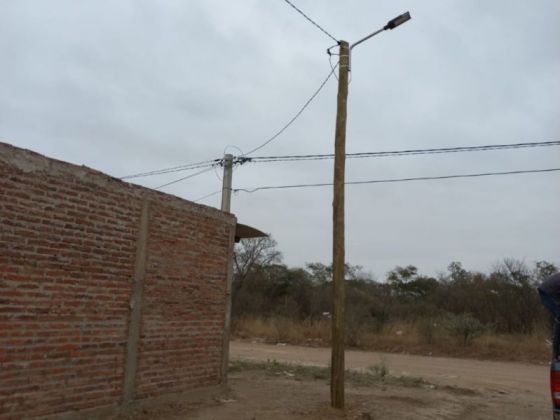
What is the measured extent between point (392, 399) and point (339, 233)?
A: 3.77 metres

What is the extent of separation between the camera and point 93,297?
798 centimetres

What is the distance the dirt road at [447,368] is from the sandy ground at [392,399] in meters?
0.03

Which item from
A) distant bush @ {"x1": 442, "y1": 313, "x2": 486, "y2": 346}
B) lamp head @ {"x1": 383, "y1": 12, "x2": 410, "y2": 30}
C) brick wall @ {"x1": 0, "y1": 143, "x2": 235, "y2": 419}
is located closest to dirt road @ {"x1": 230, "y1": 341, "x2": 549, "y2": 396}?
distant bush @ {"x1": 442, "y1": 313, "x2": 486, "y2": 346}

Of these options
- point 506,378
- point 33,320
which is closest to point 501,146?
point 506,378

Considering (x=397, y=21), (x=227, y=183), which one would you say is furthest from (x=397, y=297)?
(x=397, y=21)

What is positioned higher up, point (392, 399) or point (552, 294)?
point (552, 294)

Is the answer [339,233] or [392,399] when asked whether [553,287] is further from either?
[392,399]

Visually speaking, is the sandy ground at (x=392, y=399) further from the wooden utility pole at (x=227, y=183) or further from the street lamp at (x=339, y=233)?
the wooden utility pole at (x=227, y=183)

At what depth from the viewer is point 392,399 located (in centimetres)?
1139

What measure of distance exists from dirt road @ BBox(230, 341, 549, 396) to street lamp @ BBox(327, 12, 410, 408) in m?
5.21

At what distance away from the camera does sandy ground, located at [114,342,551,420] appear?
30.7 feet

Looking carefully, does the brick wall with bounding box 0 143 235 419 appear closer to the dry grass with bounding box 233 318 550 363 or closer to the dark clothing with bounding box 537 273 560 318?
the dark clothing with bounding box 537 273 560 318

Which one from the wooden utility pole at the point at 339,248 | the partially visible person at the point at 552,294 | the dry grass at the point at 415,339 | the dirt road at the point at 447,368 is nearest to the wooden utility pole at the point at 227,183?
the dirt road at the point at 447,368

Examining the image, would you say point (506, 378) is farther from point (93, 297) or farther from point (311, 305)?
point (311, 305)
